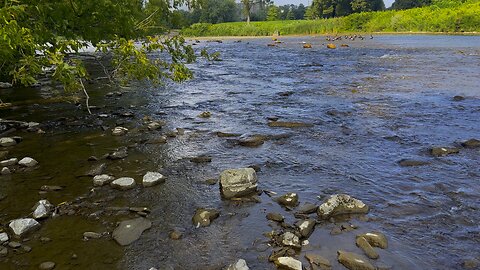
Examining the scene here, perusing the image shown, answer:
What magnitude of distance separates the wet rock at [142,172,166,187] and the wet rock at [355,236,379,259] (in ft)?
12.7

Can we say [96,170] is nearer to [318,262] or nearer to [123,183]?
[123,183]

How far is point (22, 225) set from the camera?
566cm

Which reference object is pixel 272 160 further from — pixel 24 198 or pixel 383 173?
pixel 24 198

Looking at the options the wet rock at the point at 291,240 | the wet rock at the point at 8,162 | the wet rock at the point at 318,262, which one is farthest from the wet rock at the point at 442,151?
the wet rock at the point at 8,162

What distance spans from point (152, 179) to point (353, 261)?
13.4ft

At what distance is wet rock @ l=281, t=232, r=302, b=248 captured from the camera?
5.21 m

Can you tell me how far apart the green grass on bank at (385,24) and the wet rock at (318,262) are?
51.8m

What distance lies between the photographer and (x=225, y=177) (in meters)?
6.99

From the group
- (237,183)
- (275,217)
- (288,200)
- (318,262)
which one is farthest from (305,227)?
(237,183)

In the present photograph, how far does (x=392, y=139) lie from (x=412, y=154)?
1232 millimetres

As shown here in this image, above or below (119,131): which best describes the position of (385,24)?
above

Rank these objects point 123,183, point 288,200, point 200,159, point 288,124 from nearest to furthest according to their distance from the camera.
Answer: point 288,200 → point 123,183 → point 200,159 → point 288,124

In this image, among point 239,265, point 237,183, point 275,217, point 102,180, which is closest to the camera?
point 239,265

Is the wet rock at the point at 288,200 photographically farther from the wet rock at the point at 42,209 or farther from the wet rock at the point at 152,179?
the wet rock at the point at 42,209
